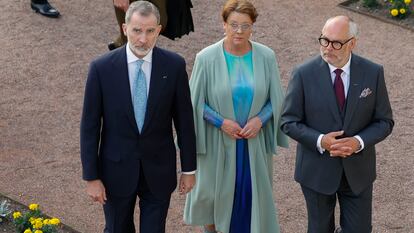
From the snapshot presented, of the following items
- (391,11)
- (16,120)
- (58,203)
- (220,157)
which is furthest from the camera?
(391,11)

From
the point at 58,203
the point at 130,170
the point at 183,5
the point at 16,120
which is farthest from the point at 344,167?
the point at 16,120

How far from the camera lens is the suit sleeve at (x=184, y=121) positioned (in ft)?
18.6

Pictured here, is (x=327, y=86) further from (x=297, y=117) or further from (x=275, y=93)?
(x=275, y=93)

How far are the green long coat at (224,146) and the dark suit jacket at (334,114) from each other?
29 cm

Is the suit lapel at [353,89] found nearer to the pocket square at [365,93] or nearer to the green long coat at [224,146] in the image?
the pocket square at [365,93]

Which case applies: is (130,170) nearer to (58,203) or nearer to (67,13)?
(58,203)

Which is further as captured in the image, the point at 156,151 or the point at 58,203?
the point at 58,203

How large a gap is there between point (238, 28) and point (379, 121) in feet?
3.60

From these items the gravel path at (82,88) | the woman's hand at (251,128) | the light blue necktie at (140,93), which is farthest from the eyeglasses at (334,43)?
the gravel path at (82,88)

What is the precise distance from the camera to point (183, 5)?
871 centimetres

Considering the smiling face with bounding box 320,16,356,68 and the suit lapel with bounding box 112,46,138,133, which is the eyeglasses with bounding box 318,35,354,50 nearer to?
the smiling face with bounding box 320,16,356,68

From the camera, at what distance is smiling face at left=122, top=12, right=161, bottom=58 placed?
5.38 m

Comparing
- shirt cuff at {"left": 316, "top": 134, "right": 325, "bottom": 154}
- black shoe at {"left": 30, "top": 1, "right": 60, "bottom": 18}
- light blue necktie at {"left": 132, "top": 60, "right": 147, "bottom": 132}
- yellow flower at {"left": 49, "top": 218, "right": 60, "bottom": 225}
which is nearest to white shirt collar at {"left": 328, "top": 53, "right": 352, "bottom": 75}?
shirt cuff at {"left": 316, "top": 134, "right": 325, "bottom": 154}

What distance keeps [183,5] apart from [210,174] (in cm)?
279
